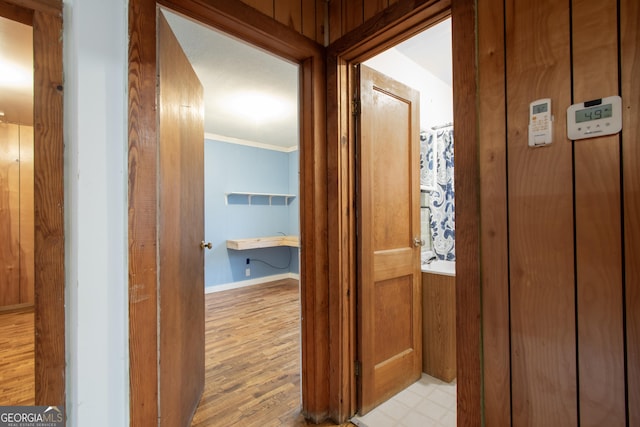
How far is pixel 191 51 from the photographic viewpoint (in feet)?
6.99

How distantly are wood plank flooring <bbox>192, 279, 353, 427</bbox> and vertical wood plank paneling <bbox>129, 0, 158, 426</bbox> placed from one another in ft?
2.47

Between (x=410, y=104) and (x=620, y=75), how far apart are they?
1272 millimetres

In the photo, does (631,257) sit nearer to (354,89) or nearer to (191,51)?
(354,89)

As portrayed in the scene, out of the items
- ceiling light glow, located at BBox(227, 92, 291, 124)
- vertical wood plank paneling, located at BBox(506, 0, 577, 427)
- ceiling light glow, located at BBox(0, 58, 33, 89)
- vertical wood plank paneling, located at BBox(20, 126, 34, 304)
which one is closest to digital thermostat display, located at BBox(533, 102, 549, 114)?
vertical wood plank paneling, located at BBox(506, 0, 577, 427)

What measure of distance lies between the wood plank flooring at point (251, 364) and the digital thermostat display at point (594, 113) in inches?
73.6

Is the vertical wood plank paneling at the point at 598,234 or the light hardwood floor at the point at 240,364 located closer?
the vertical wood plank paneling at the point at 598,234

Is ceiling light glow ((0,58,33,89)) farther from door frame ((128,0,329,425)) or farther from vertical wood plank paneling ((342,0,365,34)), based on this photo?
vertical wood plank paneling ((342,0,365,34))

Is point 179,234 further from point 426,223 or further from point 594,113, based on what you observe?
point 426,223

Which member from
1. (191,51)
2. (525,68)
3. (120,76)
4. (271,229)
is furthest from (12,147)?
(525,68)

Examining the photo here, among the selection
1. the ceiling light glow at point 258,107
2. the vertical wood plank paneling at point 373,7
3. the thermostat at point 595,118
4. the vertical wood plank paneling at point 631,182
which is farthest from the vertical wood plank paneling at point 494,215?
the ceiling light glow at point 258,107

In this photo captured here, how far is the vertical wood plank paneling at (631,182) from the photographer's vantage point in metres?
0.78

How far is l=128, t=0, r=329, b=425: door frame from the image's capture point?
103 cm

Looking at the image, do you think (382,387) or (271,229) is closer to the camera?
(382,387)

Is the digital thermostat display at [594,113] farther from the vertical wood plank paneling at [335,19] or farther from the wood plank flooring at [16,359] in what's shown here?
the wood plank flooring at [16,359]
